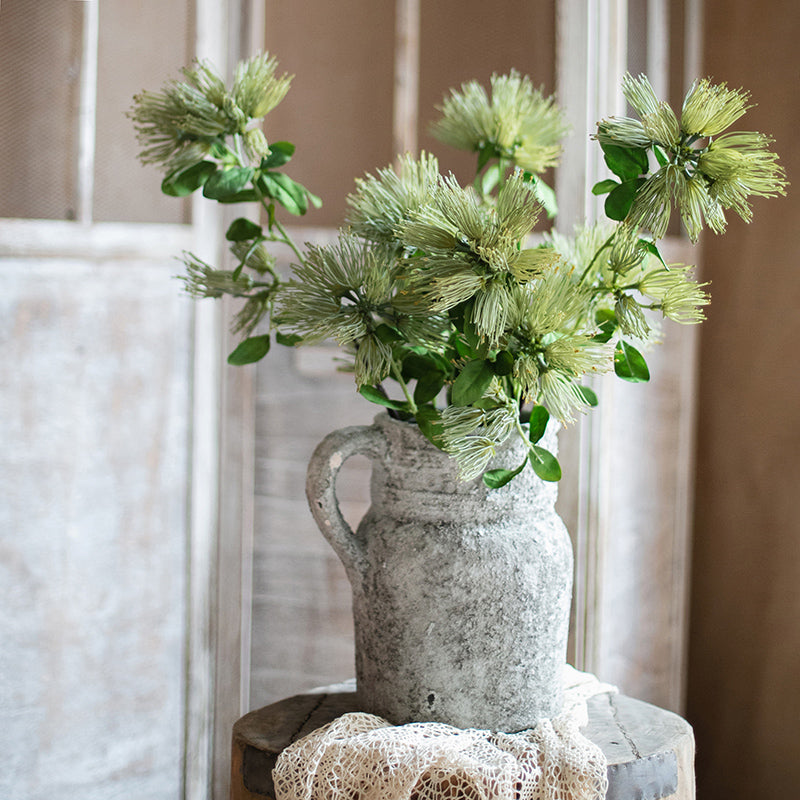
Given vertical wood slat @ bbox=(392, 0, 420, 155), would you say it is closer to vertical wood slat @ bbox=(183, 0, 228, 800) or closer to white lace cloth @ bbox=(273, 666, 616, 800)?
vertical wood slat @ bbox=(183, 0, 228, 800)

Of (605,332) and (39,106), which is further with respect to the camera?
(39,106)

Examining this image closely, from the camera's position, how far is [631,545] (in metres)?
1.63

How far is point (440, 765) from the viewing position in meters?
0.84

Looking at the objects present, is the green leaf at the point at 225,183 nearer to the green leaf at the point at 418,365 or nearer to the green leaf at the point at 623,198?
the green leaf at the point at 418,365

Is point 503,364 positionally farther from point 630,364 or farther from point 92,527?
point 92,527

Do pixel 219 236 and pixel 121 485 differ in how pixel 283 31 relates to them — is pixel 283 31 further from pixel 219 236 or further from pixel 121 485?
pixel 121 485

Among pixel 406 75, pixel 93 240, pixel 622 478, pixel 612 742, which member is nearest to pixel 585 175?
pixel 406 75

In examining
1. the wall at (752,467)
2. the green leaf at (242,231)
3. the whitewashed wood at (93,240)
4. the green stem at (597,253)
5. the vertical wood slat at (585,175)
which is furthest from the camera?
the wall at (752,467)

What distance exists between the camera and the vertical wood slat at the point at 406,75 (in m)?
1.53

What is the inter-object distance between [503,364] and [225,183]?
326 mm

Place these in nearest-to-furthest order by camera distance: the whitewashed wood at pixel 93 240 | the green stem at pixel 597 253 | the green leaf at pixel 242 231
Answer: the green stem at pixel 597 253
the green leaf at pixel 242 231
the whitewashed wood at pixel 93 240

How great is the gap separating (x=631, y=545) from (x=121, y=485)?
0.84 meters

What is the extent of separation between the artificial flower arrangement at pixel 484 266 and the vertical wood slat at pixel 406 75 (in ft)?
1.79

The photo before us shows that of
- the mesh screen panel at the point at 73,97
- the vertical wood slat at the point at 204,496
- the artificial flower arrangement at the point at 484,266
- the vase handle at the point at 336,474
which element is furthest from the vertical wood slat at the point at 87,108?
the vase handle at the point at 336,474
